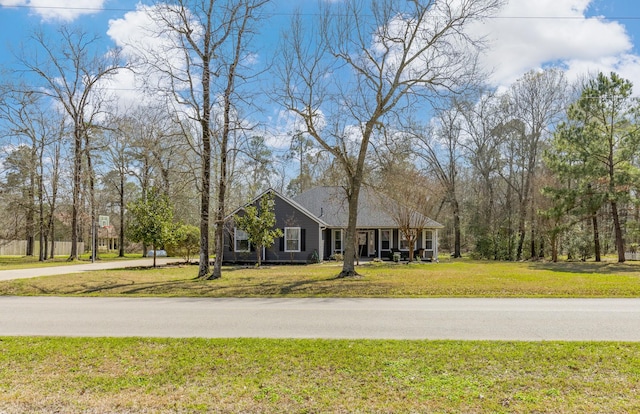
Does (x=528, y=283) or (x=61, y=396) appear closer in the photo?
(x=61, y=396)


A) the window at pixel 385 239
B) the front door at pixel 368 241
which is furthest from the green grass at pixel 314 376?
the front door at pixel 368 241

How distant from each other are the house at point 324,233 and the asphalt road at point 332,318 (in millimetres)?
13071

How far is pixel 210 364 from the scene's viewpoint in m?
5.82

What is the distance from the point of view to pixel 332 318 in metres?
8.97

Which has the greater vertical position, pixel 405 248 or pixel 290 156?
pixel 290 156

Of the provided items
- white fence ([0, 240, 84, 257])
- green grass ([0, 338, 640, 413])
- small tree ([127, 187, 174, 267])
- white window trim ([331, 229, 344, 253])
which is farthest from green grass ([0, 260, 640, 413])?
white fence ([0, 240, 84, 257])

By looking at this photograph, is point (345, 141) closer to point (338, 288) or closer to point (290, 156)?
point (290, 156)

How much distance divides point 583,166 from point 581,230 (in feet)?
25.2

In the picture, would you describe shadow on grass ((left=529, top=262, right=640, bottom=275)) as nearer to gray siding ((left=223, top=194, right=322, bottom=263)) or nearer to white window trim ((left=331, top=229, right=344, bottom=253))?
white window trim ((left=331, top=229, right=344, bottom=253))

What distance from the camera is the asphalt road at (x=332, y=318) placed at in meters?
7.55

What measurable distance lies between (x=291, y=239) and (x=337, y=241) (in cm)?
473

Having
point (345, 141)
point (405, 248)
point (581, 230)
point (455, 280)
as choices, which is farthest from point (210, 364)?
point (581, 230)

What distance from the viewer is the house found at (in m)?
26.9

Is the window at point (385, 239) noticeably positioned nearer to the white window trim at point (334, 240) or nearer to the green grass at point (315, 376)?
the white window trim at point (334, 240)
